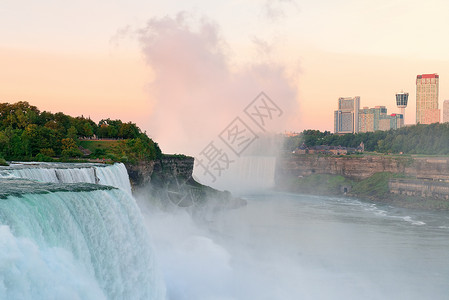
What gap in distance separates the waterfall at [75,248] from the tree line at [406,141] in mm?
87371

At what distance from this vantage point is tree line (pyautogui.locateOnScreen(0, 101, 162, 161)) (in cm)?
3912

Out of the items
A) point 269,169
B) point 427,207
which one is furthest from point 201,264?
point 269,169

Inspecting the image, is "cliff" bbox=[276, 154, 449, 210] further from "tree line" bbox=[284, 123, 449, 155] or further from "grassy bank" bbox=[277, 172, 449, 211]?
"tree line" bbox=[284, 123, 449, 155]

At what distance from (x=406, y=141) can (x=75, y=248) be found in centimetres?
10213

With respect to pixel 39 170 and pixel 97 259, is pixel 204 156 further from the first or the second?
pixel 97 259

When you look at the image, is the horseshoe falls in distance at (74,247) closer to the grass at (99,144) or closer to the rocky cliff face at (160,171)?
the rocky cliff face at (160,171)

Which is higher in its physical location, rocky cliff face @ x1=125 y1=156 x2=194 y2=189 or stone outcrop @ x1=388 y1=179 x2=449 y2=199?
rocky cliff face @ x1=125 y1=156 x2=194 y2=189

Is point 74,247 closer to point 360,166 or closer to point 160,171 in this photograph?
point 160,171

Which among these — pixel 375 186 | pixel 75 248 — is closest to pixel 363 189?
pixel 375 186

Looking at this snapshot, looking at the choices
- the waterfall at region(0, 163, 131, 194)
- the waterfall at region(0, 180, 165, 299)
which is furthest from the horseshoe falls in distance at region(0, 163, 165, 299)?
the waterfall at region(0, 163, 131, 194)

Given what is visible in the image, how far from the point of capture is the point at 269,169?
94875 mm

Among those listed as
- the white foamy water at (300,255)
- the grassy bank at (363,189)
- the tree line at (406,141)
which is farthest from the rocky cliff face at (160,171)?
the tree line at (406,141)

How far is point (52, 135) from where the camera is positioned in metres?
41.7

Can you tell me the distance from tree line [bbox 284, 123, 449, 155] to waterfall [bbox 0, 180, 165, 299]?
287 ft
